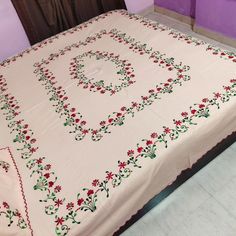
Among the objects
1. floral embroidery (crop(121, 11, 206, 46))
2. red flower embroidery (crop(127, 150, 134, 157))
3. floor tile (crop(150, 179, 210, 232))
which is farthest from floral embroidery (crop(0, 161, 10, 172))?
floral embroidery (crop(121, 11, 206, 46))

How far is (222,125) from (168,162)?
1.46 ft

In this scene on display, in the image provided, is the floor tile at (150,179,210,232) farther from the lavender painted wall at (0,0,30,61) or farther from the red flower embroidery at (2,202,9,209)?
the lavender painted wall at (0,0,30,61)

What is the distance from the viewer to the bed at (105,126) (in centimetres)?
139

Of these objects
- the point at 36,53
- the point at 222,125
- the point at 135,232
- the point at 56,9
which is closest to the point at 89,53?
the point at 36,53

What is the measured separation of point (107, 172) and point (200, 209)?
74 centimetres

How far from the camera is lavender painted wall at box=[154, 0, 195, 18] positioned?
136 inches

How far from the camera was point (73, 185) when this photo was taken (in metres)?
1.48

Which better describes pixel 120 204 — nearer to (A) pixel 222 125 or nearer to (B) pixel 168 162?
(B) pixel 168 162

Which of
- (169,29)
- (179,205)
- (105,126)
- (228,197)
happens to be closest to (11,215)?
(105,126)

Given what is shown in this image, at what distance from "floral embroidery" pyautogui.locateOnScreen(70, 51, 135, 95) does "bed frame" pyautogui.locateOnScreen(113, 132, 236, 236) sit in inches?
30.7

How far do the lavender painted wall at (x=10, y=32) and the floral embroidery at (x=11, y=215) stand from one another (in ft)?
7.90

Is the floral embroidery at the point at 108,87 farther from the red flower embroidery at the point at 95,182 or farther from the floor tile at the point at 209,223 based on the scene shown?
the floor tile at the point at 209,223

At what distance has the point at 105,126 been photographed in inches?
69.7

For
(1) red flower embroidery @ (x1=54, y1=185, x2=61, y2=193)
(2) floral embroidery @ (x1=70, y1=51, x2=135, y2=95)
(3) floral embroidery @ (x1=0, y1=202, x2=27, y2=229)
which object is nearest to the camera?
(3) floral embroidery @ (x1=0, y1=202, x2=27, y2=229)
